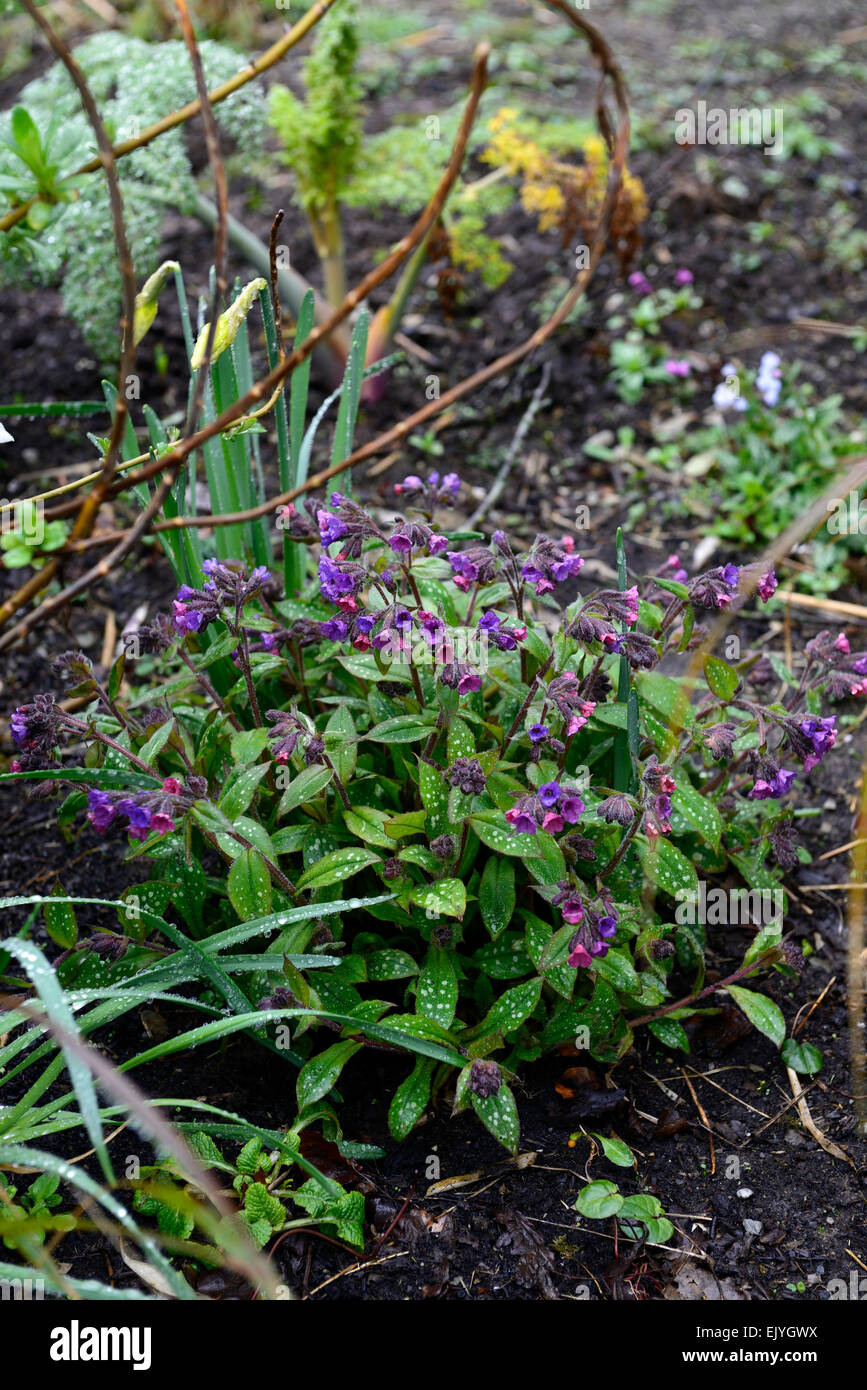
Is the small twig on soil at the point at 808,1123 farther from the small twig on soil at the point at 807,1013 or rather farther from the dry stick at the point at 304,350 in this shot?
the dry stick at the point at 304,350

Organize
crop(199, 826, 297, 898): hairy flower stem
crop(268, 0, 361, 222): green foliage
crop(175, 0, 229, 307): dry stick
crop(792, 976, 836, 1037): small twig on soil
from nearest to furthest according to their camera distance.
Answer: crop(175, 0, 229, 307): dry stick, crop(199, 826, 297, 898): hairy flower stem, crop(792, 976, 836, 1037): small twig on soil, crop(268, 0, 361, 222): green foliage

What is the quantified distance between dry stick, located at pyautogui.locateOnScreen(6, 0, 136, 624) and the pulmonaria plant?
0.43m

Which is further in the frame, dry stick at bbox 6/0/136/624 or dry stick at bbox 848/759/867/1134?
dry stick at bbox 848/759/867/1134

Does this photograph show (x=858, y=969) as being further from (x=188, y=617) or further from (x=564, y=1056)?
(x=188, y=617)

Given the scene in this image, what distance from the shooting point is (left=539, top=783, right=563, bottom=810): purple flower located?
1.71 metres

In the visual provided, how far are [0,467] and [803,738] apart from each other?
2.63 meters

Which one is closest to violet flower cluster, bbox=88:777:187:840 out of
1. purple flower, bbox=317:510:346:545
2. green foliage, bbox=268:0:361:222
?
purple flower, bbox=317:510:346:545

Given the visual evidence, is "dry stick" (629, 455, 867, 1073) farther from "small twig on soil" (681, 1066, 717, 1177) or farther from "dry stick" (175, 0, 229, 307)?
"dry stick" (175, 0, 229, 307)

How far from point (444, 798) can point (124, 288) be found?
99cm

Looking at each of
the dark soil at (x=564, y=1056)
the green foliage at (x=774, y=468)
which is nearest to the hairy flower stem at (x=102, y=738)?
the dark soil at (x=564, y=1056)

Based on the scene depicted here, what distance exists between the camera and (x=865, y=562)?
3.23m

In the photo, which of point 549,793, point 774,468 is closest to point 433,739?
point 549,793

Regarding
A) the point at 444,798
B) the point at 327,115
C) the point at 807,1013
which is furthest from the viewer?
the point at 327,115

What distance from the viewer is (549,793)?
1.71m
